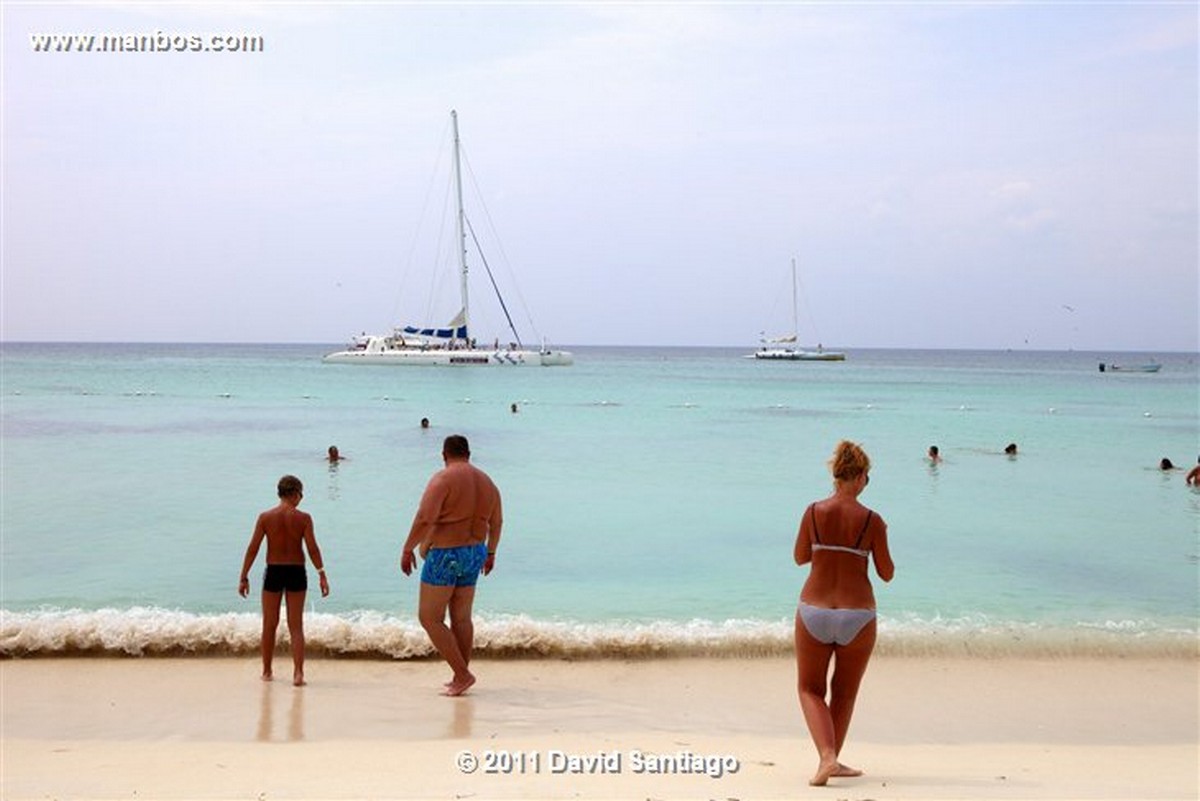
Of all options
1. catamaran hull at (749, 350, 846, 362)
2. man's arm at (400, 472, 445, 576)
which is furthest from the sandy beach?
catamaran hull at (749, 350, 846, 362)

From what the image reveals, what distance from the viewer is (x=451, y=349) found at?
7206cm

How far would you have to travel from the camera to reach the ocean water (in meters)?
8.67

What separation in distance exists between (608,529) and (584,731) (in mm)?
7644

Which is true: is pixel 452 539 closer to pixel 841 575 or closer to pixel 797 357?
pixel 841 575

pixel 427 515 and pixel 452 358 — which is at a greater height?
pixel 452 358

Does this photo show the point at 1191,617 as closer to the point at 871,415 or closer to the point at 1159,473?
the point at 1159,473

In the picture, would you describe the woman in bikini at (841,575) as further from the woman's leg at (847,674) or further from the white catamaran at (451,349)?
the white catamaran at (451,349)

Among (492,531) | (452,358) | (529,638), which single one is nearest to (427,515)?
(492,531)

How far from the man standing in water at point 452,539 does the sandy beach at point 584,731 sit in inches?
24.6

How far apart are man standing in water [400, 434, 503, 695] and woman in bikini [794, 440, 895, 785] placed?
2367 mm

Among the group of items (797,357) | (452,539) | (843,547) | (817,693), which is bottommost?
(817,693)

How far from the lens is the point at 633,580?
434 inches

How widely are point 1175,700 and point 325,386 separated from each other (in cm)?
4820

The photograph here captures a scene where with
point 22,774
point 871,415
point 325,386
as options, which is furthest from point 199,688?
point 325,386
